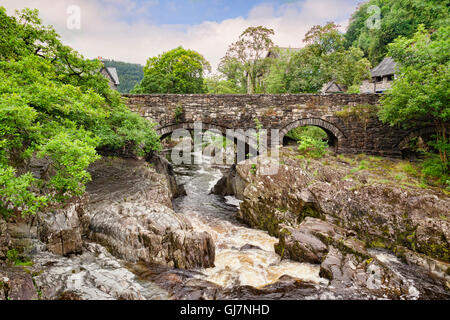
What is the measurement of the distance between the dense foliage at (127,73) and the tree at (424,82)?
6762cm

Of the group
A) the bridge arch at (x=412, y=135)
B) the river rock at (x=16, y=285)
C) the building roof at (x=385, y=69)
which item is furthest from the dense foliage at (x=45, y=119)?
the building roof at (x=385, y=69)

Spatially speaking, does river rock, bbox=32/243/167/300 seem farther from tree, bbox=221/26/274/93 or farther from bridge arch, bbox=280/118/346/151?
tree, bbox=221/26/274/93

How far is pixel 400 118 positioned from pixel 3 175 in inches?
538

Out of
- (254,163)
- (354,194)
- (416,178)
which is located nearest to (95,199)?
(254,163)

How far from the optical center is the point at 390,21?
27.9m

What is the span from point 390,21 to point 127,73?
7196 cm

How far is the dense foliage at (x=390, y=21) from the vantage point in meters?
22.4

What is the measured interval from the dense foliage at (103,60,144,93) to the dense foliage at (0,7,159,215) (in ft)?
205

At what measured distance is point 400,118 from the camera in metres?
10.3

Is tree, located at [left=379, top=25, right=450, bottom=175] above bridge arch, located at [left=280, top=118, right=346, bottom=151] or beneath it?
above

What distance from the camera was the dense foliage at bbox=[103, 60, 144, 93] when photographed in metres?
67.2

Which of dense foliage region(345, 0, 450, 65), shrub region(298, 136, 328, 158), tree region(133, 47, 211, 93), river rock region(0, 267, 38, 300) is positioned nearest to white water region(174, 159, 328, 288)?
river rock region(0, 267, 38, 300)
